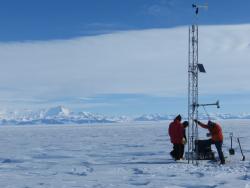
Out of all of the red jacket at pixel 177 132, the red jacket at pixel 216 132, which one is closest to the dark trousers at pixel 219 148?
the red jacket at pixel 216 132

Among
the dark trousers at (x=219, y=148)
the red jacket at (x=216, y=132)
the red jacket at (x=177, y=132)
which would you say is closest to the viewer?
the dark trousers at (x=219, y=148)

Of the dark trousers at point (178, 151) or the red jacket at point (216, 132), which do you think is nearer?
the red jacket at point (216, 132)

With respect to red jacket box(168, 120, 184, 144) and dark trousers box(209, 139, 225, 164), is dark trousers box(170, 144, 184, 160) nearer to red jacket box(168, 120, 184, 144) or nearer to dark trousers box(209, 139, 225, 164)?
red jacket box(168, 120, 184, 144)

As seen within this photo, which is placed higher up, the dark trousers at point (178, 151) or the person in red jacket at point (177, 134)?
the person in red jacket at point (177, 134)

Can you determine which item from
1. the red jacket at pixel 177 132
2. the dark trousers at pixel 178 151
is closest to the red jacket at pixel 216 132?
the red jacket at pixel 177 132

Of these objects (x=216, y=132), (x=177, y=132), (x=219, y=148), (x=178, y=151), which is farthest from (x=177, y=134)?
(x=219, y=148)

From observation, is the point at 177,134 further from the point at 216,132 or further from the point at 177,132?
the point at 216,132

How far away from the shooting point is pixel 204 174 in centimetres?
1180

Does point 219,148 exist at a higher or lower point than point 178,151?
higher

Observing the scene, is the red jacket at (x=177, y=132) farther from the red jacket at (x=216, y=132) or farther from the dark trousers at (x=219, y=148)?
the red jacket at (x=216, y=132)

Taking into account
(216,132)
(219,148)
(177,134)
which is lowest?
(219,148)

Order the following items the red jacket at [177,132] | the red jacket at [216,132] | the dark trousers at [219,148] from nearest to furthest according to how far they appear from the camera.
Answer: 1. the dark trousers at [219,148]
2. the red jacket at [216,132]
3. the red jacket at [177,132]

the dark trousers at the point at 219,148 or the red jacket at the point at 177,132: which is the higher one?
the red jacket at the point at 177,132

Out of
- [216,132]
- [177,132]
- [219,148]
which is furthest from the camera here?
[177,132]
